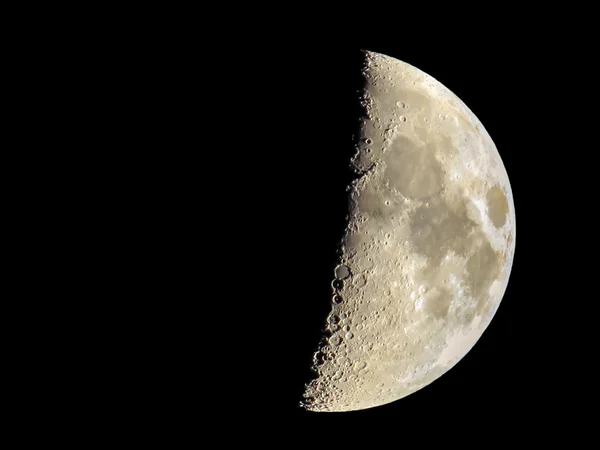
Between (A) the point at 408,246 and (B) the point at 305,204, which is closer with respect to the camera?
(B) the point at 305,204

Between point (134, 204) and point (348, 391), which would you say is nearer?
point (134, 204)

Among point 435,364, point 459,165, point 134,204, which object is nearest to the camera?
point 134,204

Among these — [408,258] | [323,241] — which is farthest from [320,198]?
[408,258]

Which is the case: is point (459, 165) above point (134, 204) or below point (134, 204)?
above

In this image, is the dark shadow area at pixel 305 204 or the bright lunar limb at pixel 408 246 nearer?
the dark shadow area at pixel 305 204

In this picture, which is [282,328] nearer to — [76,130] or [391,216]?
[391,216]

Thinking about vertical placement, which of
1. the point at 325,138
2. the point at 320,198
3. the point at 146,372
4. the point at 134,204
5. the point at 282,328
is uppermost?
the point at 325,138

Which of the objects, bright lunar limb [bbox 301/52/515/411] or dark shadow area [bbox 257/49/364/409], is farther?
bright lunar limb [bbox 301/52/515/411]

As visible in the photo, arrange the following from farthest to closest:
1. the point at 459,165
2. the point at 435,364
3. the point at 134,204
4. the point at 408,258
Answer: the point at 435,364 → the point at 459,165 → the point at 408,258 → the point at 134,204
